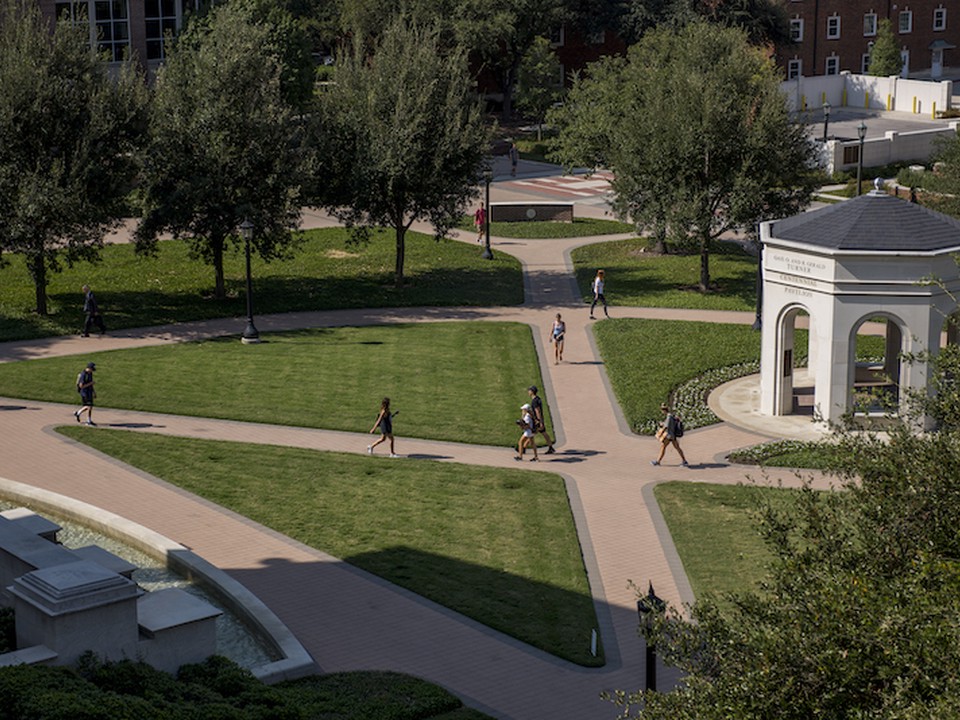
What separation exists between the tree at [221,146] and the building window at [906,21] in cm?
6512

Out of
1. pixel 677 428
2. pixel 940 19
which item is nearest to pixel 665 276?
pixel 677 428

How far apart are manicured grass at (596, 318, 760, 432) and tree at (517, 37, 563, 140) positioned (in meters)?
35.4

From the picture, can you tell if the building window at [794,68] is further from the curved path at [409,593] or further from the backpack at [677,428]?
the backpack at [677,428]

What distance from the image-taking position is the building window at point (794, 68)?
3602 inches

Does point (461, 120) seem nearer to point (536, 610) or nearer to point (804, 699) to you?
point (536, 610)

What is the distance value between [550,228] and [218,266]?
17275 millimetres

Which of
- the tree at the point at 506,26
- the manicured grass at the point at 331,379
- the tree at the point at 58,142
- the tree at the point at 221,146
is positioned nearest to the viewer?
the manicured grass at the point at 331,379

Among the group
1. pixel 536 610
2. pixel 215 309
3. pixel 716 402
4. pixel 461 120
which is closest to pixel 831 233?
pixel 716 402

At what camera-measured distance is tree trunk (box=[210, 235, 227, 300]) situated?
41875 millimetres

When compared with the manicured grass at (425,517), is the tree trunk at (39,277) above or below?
above

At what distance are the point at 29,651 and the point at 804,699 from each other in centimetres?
938

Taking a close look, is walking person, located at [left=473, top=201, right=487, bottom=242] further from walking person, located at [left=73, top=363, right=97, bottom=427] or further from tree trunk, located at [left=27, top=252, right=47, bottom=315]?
walking person, located at [left=73, top=363, right=97, bottom=427]

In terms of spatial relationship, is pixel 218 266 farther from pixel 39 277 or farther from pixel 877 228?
pixel 877 228

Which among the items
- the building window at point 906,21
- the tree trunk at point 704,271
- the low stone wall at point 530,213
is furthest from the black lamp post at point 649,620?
the building window at point 906,21
